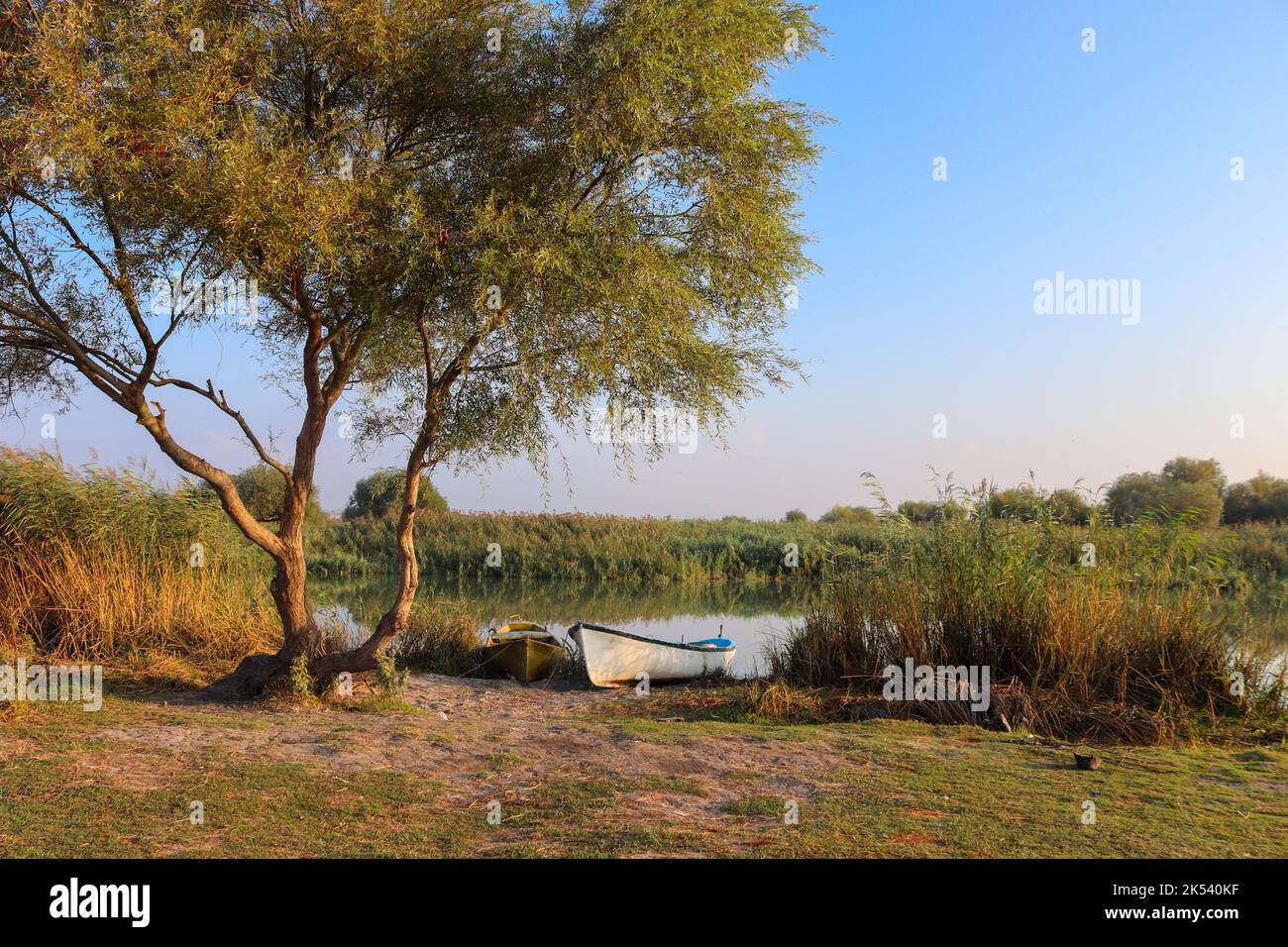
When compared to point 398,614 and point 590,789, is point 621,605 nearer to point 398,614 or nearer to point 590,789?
point 398,614

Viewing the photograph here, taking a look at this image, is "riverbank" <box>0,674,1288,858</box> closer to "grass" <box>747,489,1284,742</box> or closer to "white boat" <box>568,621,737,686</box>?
"grass" <box>747,489,1284,742</box>

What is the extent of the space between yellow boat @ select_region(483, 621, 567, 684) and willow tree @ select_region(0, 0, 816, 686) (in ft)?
8.62

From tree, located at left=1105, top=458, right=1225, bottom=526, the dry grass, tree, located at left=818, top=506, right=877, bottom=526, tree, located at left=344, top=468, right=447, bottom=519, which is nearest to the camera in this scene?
the dry grass

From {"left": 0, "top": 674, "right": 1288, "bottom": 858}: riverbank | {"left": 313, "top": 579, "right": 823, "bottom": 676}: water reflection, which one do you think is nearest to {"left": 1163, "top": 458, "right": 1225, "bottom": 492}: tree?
{"left": 313, "top": 579, "right": 823, "bottom": 676}: water reflection

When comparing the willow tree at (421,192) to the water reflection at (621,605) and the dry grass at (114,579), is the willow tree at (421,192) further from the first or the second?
the water reflection at (621,605)

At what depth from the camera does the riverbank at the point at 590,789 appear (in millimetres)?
5613

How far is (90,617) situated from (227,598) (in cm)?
182

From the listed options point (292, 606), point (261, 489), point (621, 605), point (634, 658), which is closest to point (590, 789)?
point (292, 606)

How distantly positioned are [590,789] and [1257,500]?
144ft

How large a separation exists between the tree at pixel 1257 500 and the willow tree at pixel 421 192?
39.0 m

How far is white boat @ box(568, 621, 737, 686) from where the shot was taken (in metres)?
12.7

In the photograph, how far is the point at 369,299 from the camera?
30.7 ft

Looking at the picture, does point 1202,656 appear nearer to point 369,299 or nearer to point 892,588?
point 892,588

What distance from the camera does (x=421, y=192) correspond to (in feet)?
31.8
